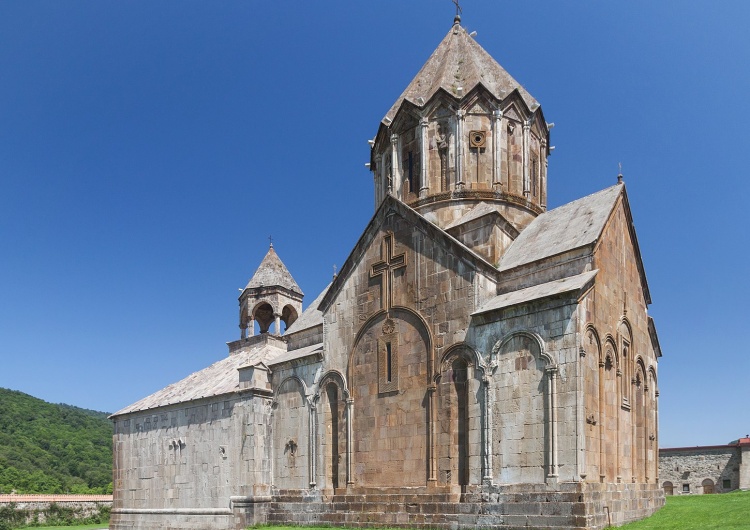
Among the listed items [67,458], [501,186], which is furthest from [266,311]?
[67,458]

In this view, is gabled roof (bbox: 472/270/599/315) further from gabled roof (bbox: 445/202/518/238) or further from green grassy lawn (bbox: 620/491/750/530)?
green grassy lawn (bbox: 620/491/750/530)

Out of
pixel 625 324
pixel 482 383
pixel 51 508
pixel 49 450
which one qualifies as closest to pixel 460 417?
pixel 482 383

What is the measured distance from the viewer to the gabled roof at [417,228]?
16391 millimetres

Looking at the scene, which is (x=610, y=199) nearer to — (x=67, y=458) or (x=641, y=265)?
(x=641, y=265)

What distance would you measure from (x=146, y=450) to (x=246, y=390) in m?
6.67

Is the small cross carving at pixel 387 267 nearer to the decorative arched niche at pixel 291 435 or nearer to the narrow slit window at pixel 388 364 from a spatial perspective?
the narrow slit window at pixel 388 364

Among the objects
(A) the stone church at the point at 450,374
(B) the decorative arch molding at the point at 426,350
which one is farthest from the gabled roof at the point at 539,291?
(B) the decorative arch molding at the point at 426,350

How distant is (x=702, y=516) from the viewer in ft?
49.5

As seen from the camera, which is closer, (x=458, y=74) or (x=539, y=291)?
(x=539, y=291)

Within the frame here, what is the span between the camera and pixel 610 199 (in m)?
16.8

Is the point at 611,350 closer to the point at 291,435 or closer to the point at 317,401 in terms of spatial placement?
the point at 317,401

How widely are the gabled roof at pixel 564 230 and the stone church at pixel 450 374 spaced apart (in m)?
0.08

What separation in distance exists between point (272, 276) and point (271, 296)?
0.86 metres

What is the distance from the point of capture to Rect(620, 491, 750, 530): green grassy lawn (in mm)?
13594
